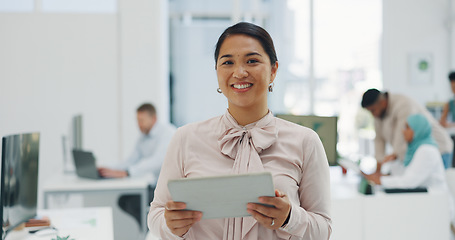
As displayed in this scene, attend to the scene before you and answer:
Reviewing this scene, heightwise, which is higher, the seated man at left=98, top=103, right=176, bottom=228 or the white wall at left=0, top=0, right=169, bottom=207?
the white wall at left=0, top=0, right=169, bottom=207

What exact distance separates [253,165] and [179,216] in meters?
0.26

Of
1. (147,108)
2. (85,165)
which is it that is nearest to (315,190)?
(85,165)

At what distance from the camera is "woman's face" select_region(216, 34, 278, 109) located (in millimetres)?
1317

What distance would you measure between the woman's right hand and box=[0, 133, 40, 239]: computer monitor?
1.02 m

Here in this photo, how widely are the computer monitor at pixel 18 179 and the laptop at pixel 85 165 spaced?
57.2 inches

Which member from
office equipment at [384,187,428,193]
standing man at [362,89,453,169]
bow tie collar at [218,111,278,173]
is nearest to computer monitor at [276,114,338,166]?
office equipment at [384,187,428,193]

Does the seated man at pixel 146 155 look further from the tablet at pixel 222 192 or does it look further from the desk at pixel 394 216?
the tablet at pixel 222 192

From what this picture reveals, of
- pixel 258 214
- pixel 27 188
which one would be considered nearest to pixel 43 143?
pixel 27 188

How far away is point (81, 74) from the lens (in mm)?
6008

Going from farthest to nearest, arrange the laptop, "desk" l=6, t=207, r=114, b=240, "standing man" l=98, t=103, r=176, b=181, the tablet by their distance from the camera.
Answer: "standing man" l=98, t=103, r=176, b=181, the laptop, "desk" l=6, t=207, r=114, b=240, the tablet

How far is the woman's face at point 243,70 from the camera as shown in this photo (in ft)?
4.32

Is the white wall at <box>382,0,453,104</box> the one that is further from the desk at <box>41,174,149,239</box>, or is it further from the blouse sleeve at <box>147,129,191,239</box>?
the blouse sleeve at <box>147,129,191,239</box>

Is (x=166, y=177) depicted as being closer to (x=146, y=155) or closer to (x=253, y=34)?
(x=253, y=34)

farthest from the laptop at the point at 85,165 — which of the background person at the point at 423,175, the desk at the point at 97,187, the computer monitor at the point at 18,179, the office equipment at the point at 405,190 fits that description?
the office equipment at the point at 405,190
